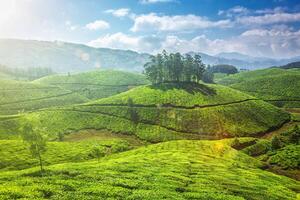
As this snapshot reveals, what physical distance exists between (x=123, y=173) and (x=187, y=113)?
129m

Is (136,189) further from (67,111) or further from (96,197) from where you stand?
(67,111)

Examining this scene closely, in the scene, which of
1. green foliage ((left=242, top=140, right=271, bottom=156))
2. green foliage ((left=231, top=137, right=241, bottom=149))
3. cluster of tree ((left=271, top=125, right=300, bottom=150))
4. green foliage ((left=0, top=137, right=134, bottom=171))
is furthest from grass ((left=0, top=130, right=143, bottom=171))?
cluster of tree ((left=271, top=125, right=300, bottom=150))

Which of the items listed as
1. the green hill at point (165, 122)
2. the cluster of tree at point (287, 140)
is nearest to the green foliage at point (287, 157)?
the cluster of tree at point (287, 140)

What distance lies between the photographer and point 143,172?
69.1 meters

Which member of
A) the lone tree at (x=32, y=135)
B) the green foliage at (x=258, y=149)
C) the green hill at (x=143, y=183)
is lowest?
the green foliage at (x=258, y=149)

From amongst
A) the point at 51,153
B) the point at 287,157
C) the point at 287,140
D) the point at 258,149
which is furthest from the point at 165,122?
the point at 51,153

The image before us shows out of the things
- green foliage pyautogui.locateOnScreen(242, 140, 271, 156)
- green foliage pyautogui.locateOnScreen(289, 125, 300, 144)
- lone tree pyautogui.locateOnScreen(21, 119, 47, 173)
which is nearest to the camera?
lone tree pyautogui.locateOnScreen(21, 119, 47, 173)

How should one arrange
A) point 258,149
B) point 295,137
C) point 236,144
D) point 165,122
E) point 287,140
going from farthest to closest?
point 165,122, point 236,144, point 295,137, point 287,140, point 258,149

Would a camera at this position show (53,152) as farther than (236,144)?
No

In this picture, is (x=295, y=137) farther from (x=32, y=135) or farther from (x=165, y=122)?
(x=32, y=135)

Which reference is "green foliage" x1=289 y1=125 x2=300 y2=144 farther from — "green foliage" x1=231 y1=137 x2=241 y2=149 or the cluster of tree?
"green foliage" x1=231 y1=137 x2=241 y2=149

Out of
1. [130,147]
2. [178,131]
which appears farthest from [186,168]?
[178,131]

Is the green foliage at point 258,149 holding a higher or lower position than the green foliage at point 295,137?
lower

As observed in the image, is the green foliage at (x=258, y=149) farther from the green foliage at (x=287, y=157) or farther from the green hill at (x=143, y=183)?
the green hill at (x=143, y=183)
